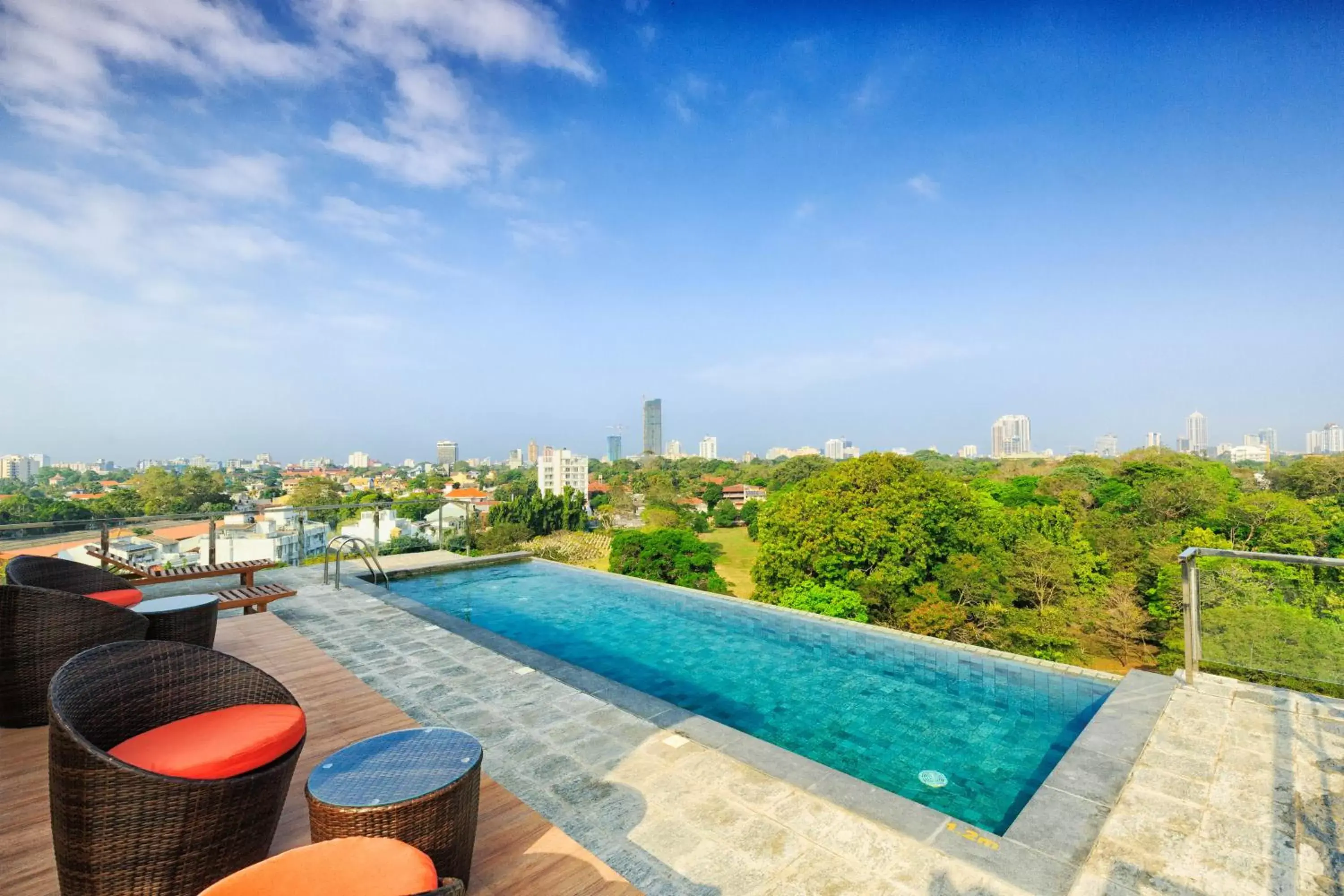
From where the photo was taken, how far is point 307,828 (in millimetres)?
1974

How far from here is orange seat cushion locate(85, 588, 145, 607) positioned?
383 centimetres

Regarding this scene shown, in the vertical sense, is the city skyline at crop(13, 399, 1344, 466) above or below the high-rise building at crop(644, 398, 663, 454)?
below

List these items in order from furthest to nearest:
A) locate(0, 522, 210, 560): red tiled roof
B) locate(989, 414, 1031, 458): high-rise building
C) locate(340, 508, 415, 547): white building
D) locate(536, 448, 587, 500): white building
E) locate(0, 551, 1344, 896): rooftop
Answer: locate(989, 414, 1031, 458): high-rise building, locate(536, 448, 587, 500): white building, locate(340, 508, 415, 547): white building, locate(0, 522, 210, 560): red tiled roof, locate(0, 551, 1344, 896): rooftop

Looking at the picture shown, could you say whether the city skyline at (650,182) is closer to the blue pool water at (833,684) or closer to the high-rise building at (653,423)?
the blue pool water at (833,684)

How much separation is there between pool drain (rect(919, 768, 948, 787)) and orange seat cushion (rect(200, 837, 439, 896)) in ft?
11.2

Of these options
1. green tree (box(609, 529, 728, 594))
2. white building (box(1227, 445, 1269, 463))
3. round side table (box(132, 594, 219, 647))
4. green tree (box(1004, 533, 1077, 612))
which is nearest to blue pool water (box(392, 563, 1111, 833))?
round side table (box(132, 594, 219, 647))

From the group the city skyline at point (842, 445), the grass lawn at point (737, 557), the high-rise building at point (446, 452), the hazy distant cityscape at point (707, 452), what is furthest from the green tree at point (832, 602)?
the high-rise building at point (446, 452)

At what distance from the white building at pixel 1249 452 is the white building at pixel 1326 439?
4367 millimetres

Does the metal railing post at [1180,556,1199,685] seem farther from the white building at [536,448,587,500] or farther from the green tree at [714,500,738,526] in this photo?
the white building at [536,448,587,500]

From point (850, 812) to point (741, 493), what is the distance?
5602 cm

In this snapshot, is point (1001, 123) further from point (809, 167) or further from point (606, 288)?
point (606, 288)

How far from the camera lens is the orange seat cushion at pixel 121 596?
3.83m

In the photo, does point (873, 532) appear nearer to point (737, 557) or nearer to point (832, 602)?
point (832, 602)

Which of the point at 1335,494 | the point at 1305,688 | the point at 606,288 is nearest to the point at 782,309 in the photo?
the point at 606,288
